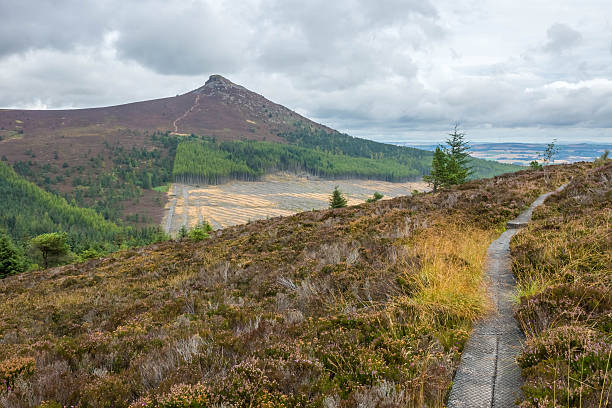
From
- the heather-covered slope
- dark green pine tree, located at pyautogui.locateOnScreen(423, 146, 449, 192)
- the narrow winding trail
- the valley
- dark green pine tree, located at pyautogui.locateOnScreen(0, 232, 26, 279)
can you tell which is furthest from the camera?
the valley

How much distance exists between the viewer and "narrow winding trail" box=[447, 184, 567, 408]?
304 cm

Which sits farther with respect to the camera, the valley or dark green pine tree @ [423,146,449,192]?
the valley

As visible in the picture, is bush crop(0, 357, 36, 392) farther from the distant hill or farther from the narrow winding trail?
the distant hill

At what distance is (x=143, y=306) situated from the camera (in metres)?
8.27

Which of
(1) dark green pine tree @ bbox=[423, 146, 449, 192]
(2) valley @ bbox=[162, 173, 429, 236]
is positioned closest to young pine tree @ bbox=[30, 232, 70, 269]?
(2) valley @ bbox=[162, 173, 429, 236]

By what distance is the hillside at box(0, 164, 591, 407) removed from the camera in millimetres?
3334

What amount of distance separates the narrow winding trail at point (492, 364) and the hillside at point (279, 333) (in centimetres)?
14

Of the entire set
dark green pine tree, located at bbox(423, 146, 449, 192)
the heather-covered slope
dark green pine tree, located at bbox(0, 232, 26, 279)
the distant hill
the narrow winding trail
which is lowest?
the distant hill

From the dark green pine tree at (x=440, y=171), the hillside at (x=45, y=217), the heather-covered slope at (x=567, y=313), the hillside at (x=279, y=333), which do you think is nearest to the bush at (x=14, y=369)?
the hillside at (x=279, y=333)

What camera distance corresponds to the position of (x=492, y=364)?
351 cm

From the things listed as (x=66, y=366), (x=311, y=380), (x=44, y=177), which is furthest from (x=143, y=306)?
(x=44, y=177)

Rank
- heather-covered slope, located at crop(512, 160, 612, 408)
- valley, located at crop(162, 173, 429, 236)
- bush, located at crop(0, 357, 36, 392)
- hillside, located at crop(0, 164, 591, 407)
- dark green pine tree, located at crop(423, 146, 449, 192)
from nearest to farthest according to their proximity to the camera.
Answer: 1. heather-covered slope, located at crop(512, 160, 612, 408)
2. hillside, located at crop(0, 164, 591, 407)
3. bush, located at crop(0, 357, 36, 392)
4. dark green pine tree, located at crop(423, 146, 449, 192)
5. valley, located at crop(162, 173, 429, 236)

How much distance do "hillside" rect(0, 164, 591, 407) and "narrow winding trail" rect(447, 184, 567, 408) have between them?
0.47ft

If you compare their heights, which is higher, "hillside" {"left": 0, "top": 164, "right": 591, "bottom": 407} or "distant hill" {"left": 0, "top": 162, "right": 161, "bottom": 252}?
"hillside" {"left": 0, "top": 164, "right": 591, "bottom": 407}
